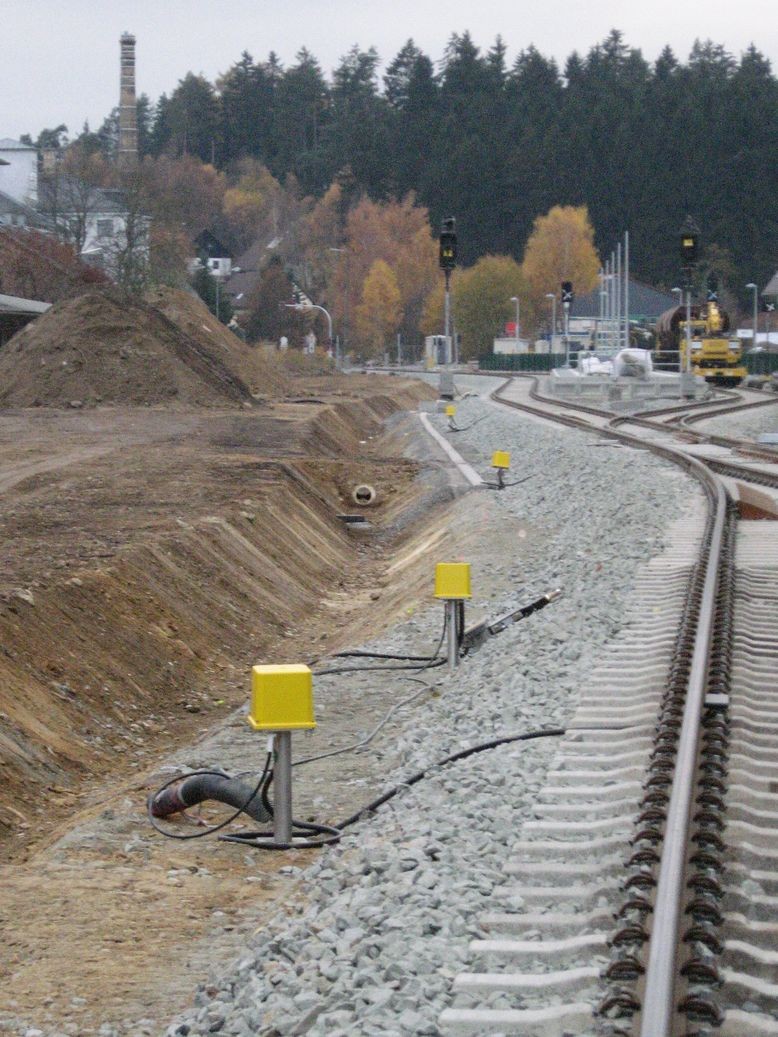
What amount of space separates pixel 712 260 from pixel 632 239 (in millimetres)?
11849

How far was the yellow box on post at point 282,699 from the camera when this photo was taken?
321 inches

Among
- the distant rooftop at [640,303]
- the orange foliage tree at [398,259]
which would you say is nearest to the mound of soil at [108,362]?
the distant rooftop at [640,303]

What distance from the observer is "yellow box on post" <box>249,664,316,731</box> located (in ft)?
26.7

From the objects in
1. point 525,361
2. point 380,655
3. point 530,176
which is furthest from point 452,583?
point 530,176

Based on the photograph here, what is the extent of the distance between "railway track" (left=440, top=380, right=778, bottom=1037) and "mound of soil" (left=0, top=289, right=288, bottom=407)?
1343 inches

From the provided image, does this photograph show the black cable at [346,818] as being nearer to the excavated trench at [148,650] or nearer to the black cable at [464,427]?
the excavated trench at [148,650]

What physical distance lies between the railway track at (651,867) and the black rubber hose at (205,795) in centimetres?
184

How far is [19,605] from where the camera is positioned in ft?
44.2

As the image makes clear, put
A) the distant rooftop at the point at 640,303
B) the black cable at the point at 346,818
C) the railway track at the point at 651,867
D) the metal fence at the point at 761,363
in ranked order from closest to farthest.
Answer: the railway track at the point at 651,867, the black cable at the point at 346,818, the metal fence at the point at 761,363, the distant rooftop at the point at 640,303

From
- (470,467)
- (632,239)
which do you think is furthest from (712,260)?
(470,467)

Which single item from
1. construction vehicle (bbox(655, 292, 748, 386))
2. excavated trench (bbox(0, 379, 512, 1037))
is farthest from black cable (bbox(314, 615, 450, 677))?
construction vehicle (bbox(655, 292, 748, 386))

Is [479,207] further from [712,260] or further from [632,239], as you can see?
[712,260]

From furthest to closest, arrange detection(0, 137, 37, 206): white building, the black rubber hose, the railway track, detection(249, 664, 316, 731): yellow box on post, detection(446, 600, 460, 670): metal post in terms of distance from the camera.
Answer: detection(0, 137, 37, 206): white building → detection(446, 600, 460, 670): metal post → the black rubber hose → detection(249, 664, 316, 731): yellow box on post → the railway track

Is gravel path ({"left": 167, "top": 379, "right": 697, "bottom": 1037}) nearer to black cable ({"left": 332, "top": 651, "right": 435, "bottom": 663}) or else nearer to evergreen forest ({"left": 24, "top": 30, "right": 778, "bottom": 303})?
black cable ({"left": 332, "top": 651, "right": 435, "bottom": 663})
